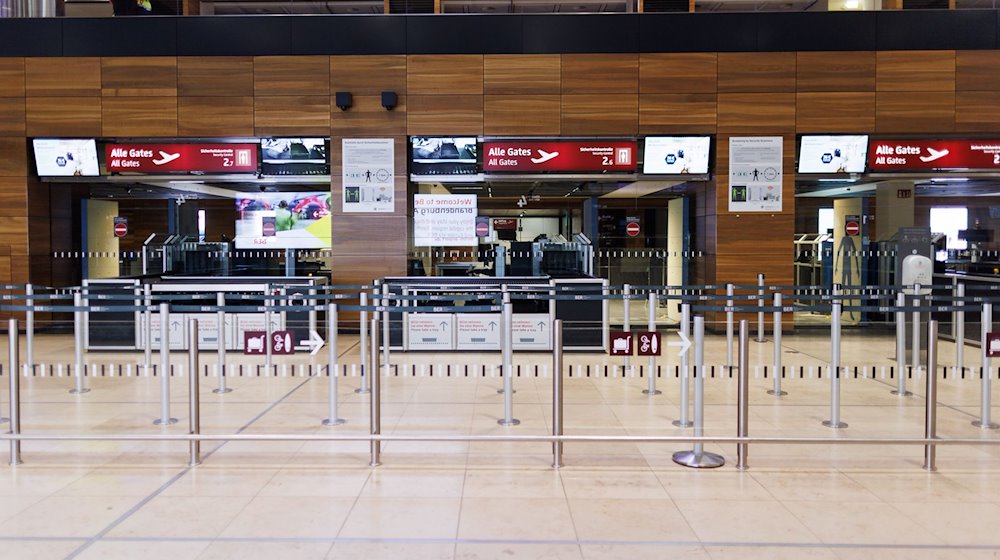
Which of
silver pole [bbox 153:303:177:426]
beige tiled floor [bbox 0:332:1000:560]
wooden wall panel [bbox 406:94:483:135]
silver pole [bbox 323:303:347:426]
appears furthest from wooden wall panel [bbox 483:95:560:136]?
silver pole [bbox 153:303:177:426]

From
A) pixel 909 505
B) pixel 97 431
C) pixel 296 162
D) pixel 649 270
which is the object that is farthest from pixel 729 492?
pixel 296 162

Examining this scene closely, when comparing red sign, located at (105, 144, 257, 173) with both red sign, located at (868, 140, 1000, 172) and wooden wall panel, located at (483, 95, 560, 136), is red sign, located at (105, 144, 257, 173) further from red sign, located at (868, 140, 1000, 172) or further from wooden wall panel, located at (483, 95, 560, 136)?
red sign, located at (868, 140, 1000, 172)

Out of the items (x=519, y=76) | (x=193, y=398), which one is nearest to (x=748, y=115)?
(x=519, y=76)

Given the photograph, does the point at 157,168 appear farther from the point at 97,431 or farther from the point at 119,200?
the point at 97,431

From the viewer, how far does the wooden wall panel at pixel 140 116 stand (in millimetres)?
12305

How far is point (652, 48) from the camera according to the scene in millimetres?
12211

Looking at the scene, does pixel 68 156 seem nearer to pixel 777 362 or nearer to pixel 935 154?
pixel 777 362

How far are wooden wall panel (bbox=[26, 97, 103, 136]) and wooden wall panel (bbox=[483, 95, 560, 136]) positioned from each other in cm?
607

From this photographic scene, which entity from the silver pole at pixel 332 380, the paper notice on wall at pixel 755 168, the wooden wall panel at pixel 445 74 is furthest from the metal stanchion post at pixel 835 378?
the wooden wall panel at pixel 445 74

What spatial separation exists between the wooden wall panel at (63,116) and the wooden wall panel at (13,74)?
23 cm

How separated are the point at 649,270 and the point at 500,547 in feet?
32.1

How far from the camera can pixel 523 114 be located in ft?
40.3

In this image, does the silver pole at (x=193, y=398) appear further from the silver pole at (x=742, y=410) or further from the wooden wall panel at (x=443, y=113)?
the wooden wall panel at (x=443, y=113)

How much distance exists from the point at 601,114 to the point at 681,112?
1223 millimetres
